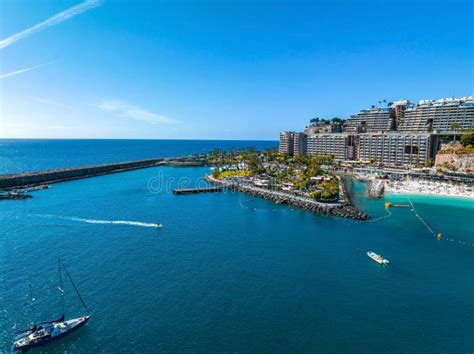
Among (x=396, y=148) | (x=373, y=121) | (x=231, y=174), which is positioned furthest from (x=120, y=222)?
(x=373, y=121)

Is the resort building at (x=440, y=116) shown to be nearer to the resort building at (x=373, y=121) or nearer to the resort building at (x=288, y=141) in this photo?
the resort building at (x=373, y=121)

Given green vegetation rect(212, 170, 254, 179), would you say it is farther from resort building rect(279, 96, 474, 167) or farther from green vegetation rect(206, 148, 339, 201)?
resort building rect(279, 96, 474, 167)

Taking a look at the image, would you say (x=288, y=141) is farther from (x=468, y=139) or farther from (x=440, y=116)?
(x=468, y=139)

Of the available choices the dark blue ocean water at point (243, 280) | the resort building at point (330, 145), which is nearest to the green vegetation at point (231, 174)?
the dark blue ocean water at point (243, 280)

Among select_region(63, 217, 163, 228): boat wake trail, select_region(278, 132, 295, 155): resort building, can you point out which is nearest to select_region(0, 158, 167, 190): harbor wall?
select_region(63, 217, 163, 228): boat wake trail

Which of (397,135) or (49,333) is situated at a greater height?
(397,135)

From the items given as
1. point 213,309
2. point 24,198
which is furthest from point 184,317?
point 24,198
